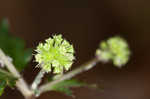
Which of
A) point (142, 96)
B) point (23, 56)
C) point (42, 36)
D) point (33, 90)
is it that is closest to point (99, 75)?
point (142, 96)

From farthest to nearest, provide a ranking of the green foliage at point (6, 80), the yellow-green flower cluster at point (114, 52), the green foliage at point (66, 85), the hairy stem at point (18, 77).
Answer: the yellow-green flower cluster at point (114, 52) < the green foliage at point (66, 85) < the hairy stem at point (18, 77) < the green foliage at point (6, 80)

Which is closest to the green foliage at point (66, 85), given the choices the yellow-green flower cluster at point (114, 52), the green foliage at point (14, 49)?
the green foliage at point (14, 49)

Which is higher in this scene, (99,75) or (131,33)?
(131,33)

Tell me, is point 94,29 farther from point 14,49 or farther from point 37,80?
point 37,80

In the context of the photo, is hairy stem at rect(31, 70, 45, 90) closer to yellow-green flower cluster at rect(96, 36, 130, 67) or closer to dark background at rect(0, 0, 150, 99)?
yellow-green flower cluster at rect(96, 36, 130, 67)

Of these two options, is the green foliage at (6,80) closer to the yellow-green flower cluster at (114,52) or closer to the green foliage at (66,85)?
the green foliage at (66,85)

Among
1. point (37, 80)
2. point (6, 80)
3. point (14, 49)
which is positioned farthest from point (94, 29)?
point (6, 80)

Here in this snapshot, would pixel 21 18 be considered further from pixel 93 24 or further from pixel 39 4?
pixel 93 24
